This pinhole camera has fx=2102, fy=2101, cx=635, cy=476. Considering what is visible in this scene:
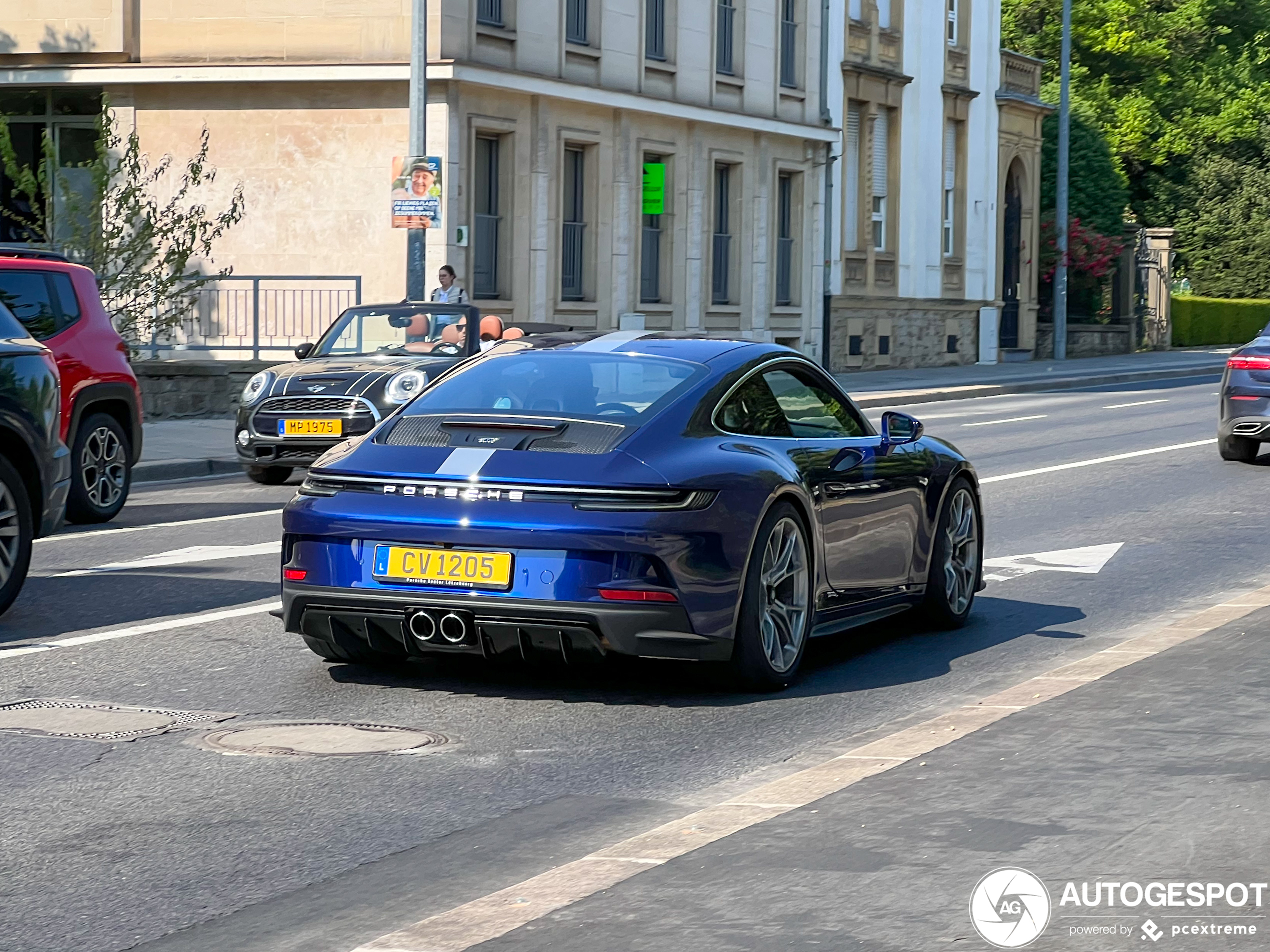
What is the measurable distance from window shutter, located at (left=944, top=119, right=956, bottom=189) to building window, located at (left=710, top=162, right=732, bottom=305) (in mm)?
10415

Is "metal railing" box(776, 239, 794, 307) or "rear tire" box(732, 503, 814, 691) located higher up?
"metal railing" box(776, 239, 794, 307)

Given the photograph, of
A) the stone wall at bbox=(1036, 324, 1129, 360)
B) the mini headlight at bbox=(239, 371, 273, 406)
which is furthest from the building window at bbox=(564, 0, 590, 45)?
the stone wall at bbox=(1036, 324, 1129, 360)

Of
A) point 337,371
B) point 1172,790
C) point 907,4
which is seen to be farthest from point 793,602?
point 907,4

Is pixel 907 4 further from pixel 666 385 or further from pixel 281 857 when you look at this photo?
pixel 281 857

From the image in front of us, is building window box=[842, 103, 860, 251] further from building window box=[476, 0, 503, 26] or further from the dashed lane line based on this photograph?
the dashed lane line

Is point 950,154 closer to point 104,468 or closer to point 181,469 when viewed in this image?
point 181,469

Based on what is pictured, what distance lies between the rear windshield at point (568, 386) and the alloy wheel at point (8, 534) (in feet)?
7.45

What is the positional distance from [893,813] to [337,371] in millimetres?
12202

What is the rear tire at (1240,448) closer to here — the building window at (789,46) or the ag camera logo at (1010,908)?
the ag camera logo at (1010,908)

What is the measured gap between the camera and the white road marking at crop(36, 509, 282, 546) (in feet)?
43.2

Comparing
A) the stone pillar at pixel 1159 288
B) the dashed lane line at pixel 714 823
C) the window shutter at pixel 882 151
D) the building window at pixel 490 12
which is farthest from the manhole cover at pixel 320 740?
the stone pillar at pixel 1159 288

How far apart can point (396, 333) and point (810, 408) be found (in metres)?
10.0

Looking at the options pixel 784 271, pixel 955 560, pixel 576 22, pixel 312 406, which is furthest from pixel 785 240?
pixel 955 560

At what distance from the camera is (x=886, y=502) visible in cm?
891
